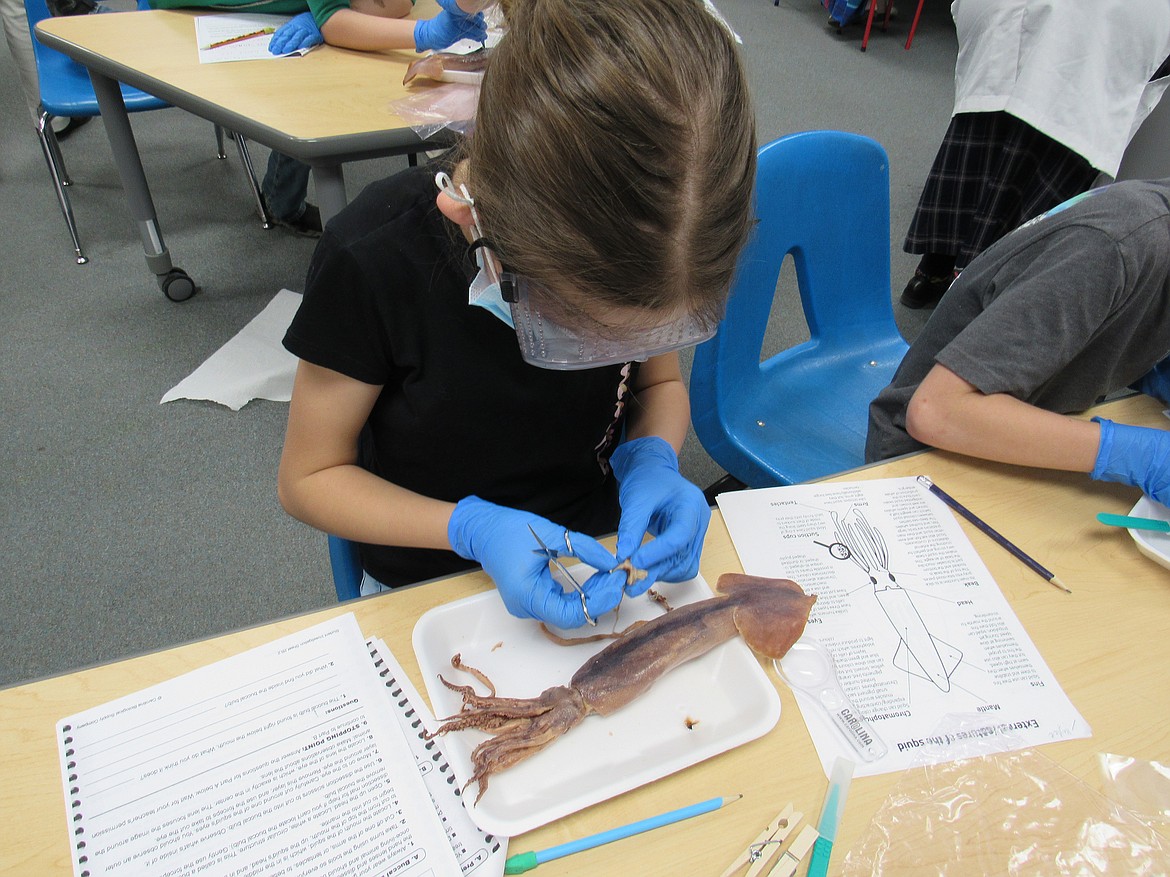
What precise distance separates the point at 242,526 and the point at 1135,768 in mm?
1840

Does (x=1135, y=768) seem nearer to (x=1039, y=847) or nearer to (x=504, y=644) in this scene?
(x=1039, y=847)

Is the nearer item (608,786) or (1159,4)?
(608,786)

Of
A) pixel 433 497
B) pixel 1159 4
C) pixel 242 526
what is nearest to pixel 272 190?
pixel 242 526

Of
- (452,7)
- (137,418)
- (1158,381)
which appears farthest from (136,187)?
(1158,381)

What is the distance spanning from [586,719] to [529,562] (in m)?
0.16

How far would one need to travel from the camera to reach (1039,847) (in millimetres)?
634

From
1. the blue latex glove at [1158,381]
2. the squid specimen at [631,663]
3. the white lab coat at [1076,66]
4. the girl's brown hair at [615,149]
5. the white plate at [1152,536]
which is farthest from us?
the white lab coat at [1076,66]

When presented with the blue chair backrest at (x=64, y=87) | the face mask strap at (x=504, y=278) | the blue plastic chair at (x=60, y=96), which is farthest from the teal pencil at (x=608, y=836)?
the blue plastic chair at (x=60, y=96)

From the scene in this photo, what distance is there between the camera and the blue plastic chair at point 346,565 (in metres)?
1.04

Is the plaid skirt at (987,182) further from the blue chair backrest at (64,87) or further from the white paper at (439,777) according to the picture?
the blue chair backrest at (64,87)

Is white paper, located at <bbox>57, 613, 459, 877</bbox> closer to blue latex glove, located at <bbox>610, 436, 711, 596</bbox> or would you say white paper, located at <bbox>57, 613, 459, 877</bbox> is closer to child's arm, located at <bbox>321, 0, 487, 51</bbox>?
blue latex glove, located at <bbox>610, 436, 711, 596</bbox>

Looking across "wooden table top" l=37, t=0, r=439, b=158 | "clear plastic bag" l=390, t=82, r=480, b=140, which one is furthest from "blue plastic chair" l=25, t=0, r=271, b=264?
"clear plastic bag" l=390, t=82, r=480, b=140

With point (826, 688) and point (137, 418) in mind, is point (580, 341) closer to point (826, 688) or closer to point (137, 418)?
point (826, 688)

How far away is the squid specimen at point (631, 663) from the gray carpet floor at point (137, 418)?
0.35m
